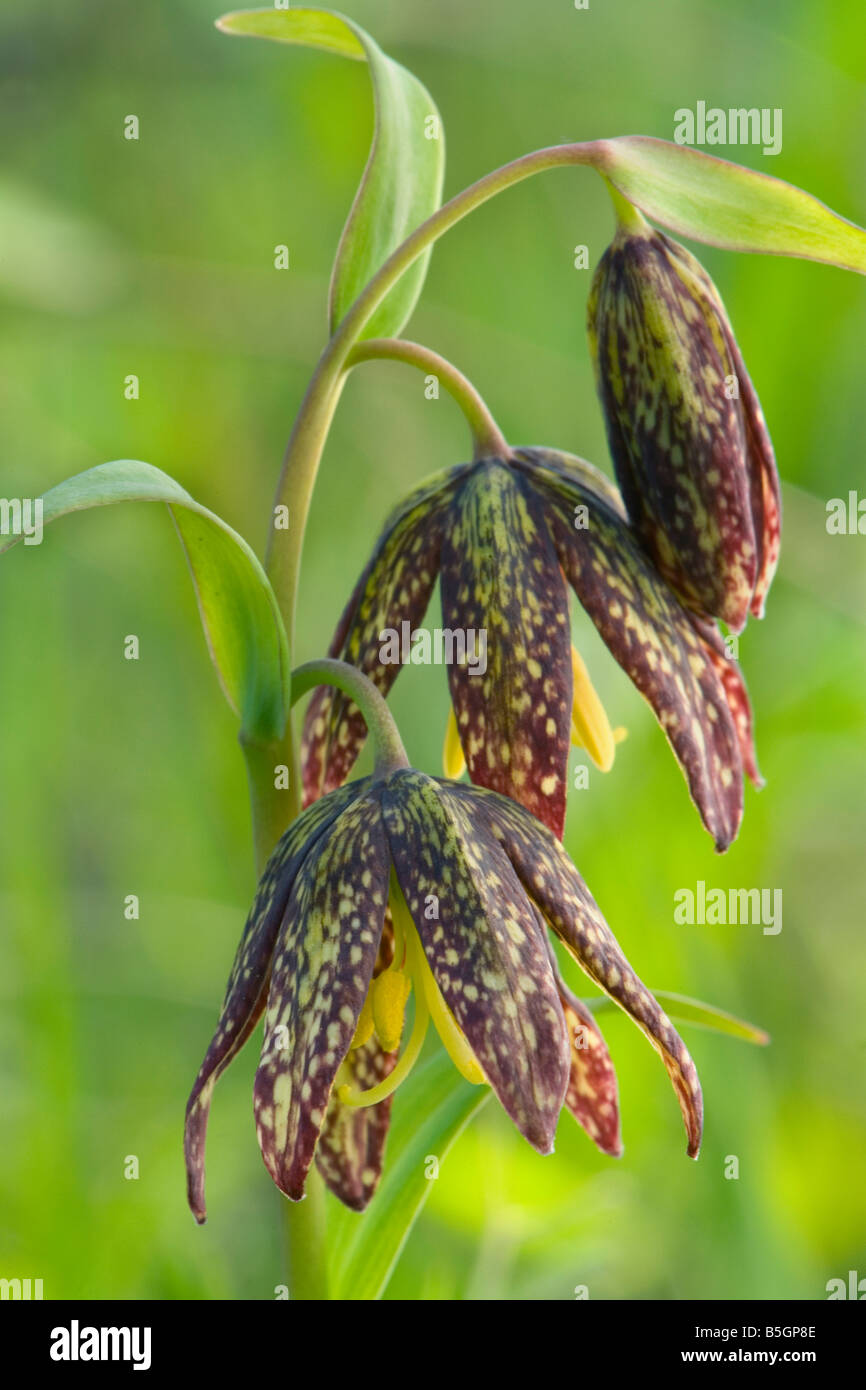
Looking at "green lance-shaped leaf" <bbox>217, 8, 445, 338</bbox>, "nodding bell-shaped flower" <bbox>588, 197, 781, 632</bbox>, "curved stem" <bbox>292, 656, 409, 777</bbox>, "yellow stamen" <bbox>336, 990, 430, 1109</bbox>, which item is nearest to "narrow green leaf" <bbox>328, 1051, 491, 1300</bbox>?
"yellow stamen" <bbox>336, 990, 430, 1109</bbox>

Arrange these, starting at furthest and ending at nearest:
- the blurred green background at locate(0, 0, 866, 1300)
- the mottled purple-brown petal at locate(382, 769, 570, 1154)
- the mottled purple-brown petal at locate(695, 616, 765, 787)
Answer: the blurred green background at locate(0, 0, 866, 1300) < the mottled purple-brown petal at locate(695, 616, 765, 787) < the mottled purple-brown petal at locate(382, 769, 570, 1154)

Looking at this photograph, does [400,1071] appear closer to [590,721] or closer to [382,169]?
[590,721]

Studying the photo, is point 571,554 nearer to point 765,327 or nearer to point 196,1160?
point 196,1160

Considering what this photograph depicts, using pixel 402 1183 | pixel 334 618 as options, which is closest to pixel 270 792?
pixel 402 1183

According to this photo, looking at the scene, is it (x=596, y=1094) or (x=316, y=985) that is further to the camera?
(x=596, y=1094)

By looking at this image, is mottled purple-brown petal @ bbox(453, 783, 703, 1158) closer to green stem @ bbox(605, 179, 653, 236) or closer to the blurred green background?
green stem @ bbox(605, 179, 653, 236)

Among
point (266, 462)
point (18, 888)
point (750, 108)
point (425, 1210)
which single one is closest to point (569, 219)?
point (750, 108)

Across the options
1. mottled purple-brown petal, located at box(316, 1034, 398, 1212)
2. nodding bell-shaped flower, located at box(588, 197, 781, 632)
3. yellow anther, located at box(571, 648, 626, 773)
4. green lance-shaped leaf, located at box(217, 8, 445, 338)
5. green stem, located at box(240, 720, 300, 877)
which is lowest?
mottled purple-brown petal, located at box(316, 1034, 398, 1212)

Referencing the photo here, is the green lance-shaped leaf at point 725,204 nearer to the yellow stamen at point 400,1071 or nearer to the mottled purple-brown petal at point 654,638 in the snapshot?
Answer: the mottled purple-brown petal at point 654,638
